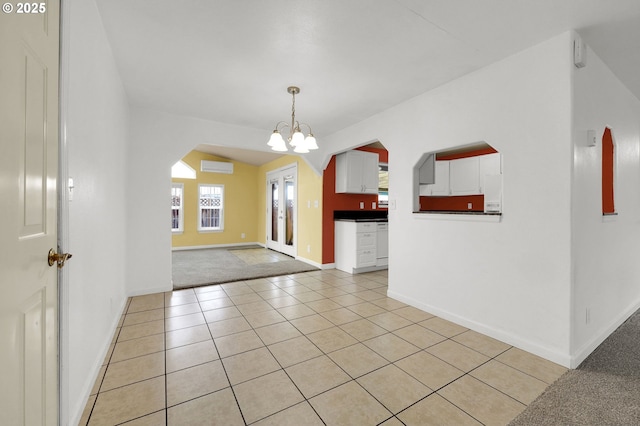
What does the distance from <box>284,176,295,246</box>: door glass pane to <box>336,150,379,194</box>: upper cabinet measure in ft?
5.46

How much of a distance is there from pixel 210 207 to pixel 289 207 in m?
2.80

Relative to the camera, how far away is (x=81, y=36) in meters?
1.56

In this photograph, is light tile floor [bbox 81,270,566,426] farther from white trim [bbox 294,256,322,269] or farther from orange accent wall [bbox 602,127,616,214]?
white trim [bbox 294,256,322,269]

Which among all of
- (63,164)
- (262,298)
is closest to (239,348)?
(262,298)

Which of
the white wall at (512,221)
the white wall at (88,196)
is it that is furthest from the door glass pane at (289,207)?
the white wall at (88,196)

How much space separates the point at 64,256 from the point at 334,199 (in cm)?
445

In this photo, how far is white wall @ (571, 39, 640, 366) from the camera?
6.96 feet

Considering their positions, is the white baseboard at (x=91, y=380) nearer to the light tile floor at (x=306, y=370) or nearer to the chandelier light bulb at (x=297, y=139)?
the light tile floor at (x=306, y=370)

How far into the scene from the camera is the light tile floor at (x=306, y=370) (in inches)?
61.5

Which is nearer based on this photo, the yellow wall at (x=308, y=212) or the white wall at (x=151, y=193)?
the white wall at (x=151, y=193)

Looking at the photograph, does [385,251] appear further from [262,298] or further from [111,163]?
[111,163]

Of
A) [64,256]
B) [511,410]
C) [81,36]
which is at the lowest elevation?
[511,410]

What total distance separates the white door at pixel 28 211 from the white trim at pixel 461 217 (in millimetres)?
3011

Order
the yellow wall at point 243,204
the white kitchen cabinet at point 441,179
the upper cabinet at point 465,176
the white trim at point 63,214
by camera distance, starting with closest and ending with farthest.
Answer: the white trim at point 63,214 < the upper cabinet at point 465,176 < the yellow wall at point 243,204 < the white kitchen cabinet at point 441,179
